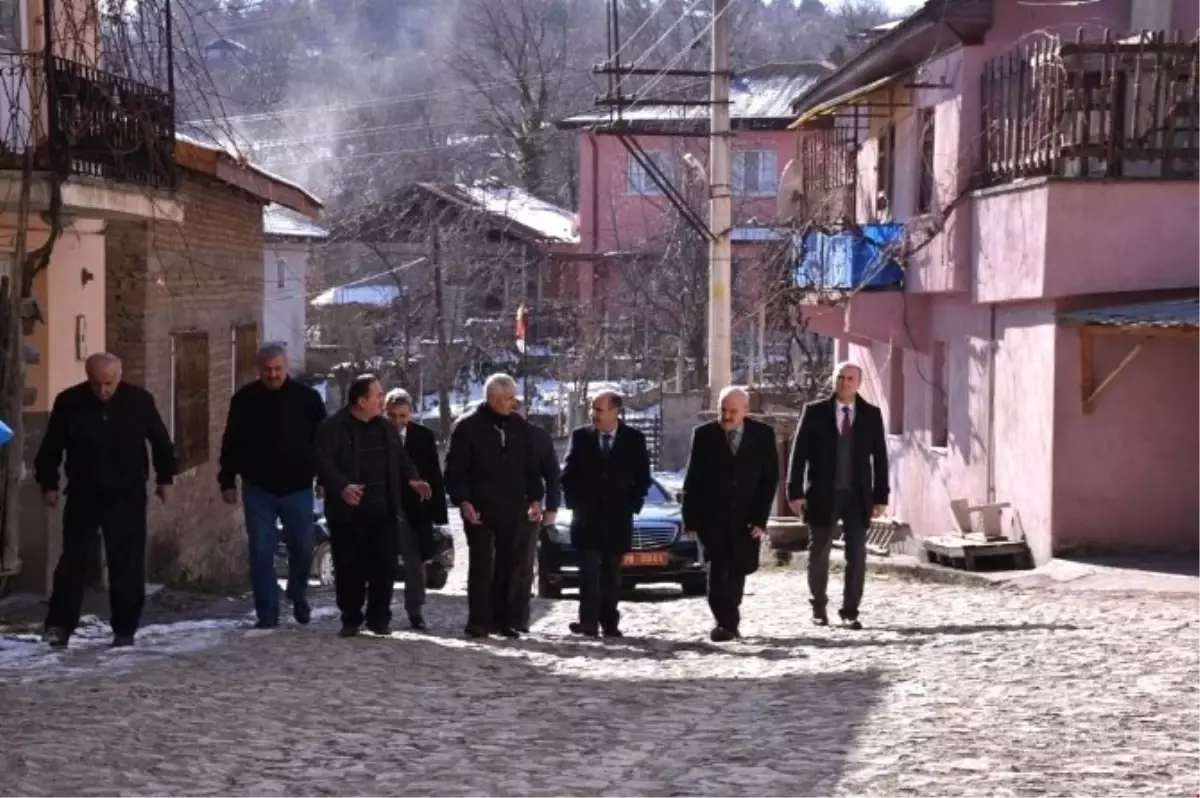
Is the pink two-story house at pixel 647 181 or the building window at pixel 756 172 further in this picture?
the building window at pixel 756 172

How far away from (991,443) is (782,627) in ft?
23.9

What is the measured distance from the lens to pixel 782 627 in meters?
15.1

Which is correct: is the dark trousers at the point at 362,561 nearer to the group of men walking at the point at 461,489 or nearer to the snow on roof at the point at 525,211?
the group of men walking at the point at 461,489

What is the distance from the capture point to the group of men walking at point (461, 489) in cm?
1258

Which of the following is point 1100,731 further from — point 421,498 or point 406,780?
point 421,498

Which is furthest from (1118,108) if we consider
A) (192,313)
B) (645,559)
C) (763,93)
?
(763,93)

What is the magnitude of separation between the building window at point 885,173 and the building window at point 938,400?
3.43 metres

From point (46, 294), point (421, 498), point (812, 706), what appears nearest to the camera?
point (812, 706)

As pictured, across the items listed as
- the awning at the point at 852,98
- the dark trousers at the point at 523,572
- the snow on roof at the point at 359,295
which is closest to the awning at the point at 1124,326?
the dark trousers at the point at 523,572

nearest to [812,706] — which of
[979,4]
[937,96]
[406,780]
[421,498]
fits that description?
[406,780]

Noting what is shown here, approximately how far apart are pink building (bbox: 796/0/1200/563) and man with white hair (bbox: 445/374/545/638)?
20.4ft

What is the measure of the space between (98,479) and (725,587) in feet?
13.7

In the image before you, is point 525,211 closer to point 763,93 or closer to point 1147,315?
point 763,93

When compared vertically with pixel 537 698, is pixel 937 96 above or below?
above
